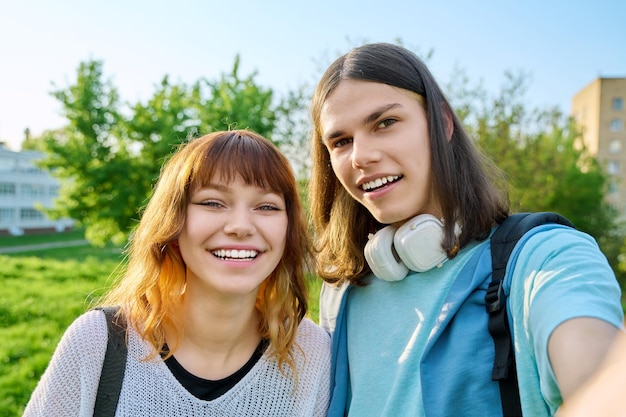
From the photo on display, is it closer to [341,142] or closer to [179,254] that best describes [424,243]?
[341,142]

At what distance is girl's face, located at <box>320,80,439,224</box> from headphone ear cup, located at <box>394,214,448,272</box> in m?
0.13

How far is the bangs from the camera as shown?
2434 mm

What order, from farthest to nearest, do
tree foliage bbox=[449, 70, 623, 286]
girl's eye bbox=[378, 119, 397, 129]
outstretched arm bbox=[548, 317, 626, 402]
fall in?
1. tree foliage bbox=[449, 70, 623, 286]
2. girl's eye bbox=[378, 119, 397, 129]
3. outstretched arm bbox=[548, 317, 626, 402]

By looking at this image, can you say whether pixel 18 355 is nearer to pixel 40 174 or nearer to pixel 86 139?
pixel 86 139

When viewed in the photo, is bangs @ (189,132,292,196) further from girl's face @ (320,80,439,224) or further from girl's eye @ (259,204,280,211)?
girl's face @ (320,80,439,224)

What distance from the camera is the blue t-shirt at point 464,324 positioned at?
1492 mm

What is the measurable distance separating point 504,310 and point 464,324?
191 mm

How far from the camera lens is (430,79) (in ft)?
7.70

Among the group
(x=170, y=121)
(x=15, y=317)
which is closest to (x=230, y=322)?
(x=15, y=317)

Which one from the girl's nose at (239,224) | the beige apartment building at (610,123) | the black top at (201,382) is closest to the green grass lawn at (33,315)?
the black top at (201,382)

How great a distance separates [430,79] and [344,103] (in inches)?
15.0

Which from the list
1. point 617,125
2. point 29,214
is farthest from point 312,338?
point 617,125

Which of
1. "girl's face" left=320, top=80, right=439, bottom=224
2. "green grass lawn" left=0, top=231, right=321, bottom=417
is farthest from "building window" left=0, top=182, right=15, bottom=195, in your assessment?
"girl's face" left=320, top=80, right=439, bottom=224

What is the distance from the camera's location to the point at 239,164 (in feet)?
8.01
